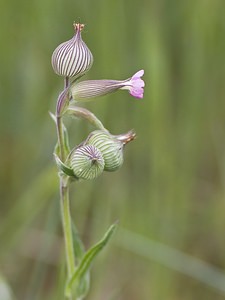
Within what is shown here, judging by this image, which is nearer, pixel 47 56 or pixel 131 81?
pixel 131 81

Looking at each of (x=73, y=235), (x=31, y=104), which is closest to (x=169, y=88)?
(x=31, y=104)

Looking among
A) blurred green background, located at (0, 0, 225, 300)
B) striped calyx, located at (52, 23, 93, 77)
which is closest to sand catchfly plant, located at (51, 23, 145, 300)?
striped calyx, located at (52, 23, 93, 77)

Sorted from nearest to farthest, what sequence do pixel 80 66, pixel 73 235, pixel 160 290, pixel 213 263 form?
pixel 80 66, pixel 73 235, pixel 160 290, pixel 213 263

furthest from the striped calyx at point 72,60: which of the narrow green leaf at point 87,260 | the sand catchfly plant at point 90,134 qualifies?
the narrow green leaf at point 87,260

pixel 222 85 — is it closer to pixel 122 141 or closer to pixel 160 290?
pixel 160 290

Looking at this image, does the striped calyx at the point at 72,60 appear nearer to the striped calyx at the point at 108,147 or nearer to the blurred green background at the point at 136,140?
the striped calyx at the point at 108,147

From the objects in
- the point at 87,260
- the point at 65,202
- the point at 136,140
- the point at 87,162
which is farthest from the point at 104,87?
the point at 136,140
